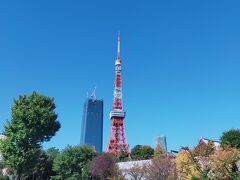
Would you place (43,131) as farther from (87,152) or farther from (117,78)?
(117,78)

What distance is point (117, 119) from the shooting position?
90.4 metres

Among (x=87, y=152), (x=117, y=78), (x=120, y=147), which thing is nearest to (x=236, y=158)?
(x=87, y=152)

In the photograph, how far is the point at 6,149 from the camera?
3862cm

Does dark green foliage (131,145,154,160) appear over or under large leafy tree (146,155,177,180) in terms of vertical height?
over

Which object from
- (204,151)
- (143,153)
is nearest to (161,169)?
(204,151)

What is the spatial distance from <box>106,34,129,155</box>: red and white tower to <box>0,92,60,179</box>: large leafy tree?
3733cm

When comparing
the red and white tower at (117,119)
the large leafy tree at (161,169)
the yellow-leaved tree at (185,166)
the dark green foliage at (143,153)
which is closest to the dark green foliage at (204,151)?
the yellow-leaved tree at (185,166)

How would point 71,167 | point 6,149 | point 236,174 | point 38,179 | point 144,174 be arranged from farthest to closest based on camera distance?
point 38,179, point 71,167, point 6,149, point 144,174, point 236,174

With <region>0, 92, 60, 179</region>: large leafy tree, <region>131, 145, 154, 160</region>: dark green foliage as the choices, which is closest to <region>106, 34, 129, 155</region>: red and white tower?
<region>131, 145, 154, 160</region>: dark green foliage

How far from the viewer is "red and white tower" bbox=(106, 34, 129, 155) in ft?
270

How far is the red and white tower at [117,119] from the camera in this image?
270 feet

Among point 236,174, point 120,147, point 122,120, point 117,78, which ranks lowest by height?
point 236,174

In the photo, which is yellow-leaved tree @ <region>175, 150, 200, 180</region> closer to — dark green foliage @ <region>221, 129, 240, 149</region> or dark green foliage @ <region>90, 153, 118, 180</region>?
dark green foliage @ <region>221, 129, 240, 149</region>

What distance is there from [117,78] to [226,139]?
201 feet
